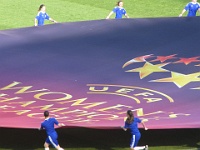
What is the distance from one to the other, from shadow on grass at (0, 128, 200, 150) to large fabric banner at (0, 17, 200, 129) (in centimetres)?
74

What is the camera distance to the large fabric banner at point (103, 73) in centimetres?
1455

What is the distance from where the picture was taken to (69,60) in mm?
18469

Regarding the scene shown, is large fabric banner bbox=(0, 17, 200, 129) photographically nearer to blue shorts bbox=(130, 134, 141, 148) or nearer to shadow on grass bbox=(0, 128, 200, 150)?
blue shorts bbox=(130, 134, 141, 148)

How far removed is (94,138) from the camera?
50.0ft

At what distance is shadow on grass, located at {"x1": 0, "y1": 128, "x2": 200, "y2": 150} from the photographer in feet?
48.3

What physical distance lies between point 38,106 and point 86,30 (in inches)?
229

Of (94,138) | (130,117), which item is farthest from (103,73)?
(130,117)

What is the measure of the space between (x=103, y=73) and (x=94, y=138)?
2796 millimetres

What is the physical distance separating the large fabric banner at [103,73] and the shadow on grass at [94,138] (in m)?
0.74

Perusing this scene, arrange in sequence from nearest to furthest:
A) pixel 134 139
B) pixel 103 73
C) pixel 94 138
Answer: pixel 134 139 → pixel 94 138 → pixel 103 73

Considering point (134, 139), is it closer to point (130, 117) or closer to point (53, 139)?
point (130, 117)

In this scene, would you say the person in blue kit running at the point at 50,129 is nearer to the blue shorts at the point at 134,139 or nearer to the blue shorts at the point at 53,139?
the blue shorts at the point at 53,139

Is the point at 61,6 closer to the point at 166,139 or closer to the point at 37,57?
the point at 37,57

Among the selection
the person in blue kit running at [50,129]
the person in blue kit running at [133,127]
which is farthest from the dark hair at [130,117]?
the person in blue kit running at [50,129]
